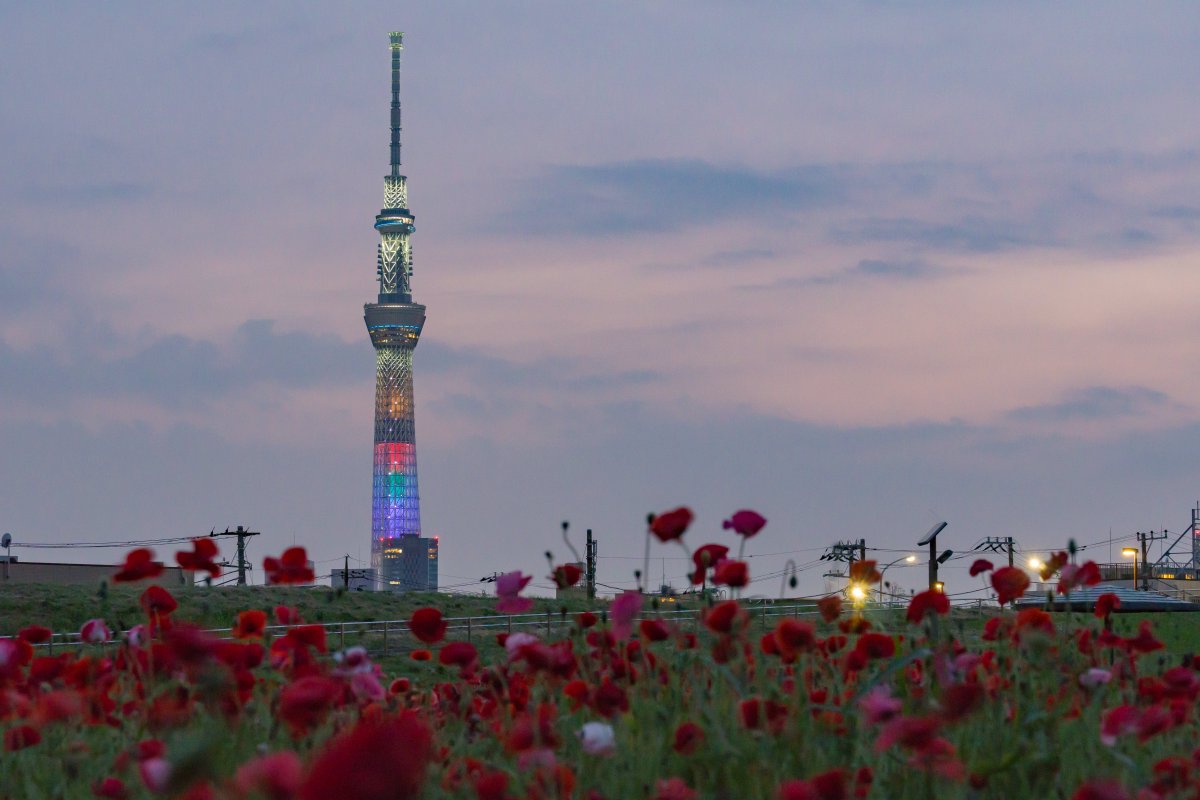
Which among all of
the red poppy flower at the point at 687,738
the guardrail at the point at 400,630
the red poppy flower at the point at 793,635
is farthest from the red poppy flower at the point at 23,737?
the guardrail at the point at 400,630

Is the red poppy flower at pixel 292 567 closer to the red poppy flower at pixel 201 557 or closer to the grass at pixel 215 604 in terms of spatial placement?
the red poppy flower at pixel 201 557

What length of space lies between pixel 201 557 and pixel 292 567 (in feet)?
1.10

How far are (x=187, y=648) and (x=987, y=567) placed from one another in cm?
419

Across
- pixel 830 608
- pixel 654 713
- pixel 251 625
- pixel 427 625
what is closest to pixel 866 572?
pixel 830 608

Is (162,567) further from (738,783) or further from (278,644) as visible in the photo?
(738,783)

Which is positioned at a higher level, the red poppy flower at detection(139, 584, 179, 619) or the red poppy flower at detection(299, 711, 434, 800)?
the red poppy flower at detection(139, 584, 179, 619)

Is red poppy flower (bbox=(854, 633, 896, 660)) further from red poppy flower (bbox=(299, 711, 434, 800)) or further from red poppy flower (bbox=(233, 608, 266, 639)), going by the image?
red poppy flower (bbox=(299, 711, 434, 800))

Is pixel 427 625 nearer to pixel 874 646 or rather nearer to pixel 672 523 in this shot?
pixel 672 523

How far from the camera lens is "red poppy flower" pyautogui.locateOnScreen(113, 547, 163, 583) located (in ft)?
17.6

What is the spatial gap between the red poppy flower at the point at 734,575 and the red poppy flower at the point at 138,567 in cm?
202

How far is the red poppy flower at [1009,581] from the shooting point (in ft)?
19.7

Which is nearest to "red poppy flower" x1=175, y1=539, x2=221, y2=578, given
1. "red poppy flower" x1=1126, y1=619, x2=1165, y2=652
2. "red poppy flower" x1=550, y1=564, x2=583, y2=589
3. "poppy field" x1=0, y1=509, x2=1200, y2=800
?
"poppy field" x1=0, y1=509, x2=1200, y2=800

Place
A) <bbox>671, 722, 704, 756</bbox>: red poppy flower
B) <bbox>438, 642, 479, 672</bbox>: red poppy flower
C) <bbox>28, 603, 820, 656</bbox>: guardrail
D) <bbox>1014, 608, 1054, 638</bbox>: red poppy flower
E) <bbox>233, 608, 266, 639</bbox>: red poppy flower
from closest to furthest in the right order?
<bbox>671, 722, 704, 756</bbox>: red poppy flower, <bbox>438, 642, 479, 672</bbox>: red poppy flower, <bbox>233, 608, 266, 639</bbox>: red poppy flower, <bbox>1014, 608, 1054, 638</bbox>: red poppy flower, <bbox>28, 603, 820, 656</bbox>: guardrail

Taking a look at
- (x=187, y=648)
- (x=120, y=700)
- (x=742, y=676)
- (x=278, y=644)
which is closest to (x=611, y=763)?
(x=742, y=676)
